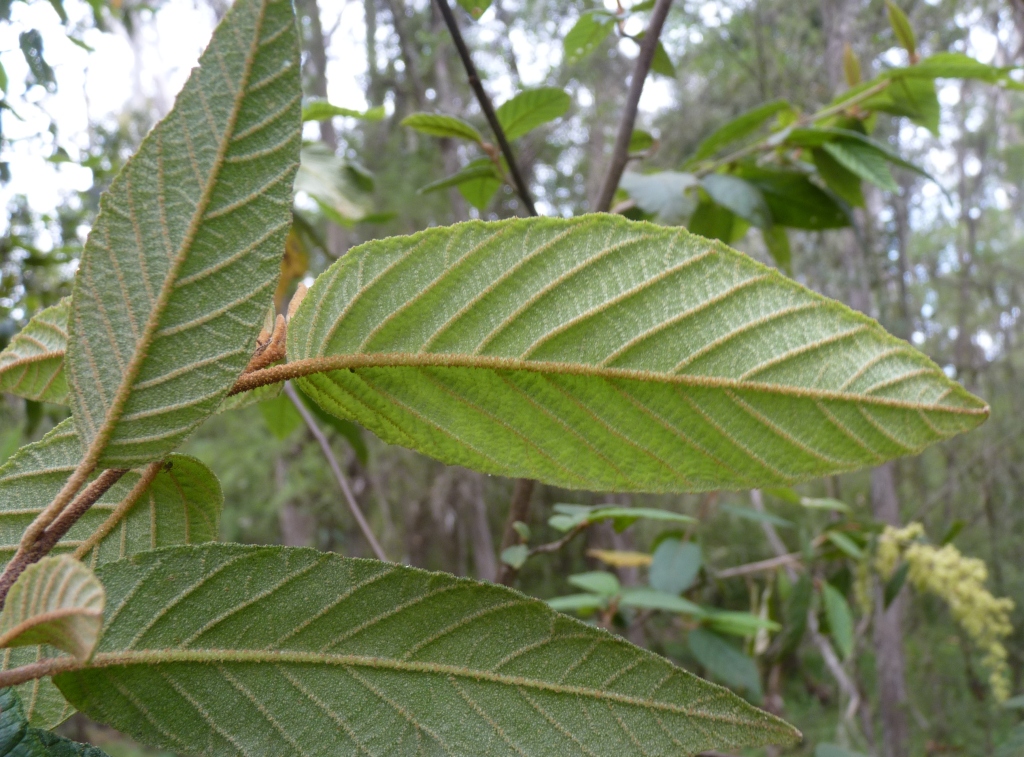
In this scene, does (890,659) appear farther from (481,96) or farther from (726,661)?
(481,96)

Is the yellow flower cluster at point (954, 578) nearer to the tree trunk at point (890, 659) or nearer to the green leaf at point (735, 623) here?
the green leaf at point (735, 623)

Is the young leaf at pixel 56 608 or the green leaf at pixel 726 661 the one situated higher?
the young leaf at pixel 56 608

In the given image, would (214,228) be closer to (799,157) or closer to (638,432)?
(638,432)

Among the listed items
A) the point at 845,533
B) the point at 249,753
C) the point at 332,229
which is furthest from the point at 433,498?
the point at 249,753

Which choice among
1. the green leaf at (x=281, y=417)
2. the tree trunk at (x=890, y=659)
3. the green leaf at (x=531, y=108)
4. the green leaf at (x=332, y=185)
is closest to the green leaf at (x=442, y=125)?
the green leaf at (x=531, y=108)

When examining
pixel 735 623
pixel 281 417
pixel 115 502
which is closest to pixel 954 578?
pixel 735 623

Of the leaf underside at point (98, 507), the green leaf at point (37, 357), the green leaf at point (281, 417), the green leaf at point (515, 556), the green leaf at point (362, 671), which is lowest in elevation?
the green leaf at point (515, 556)
